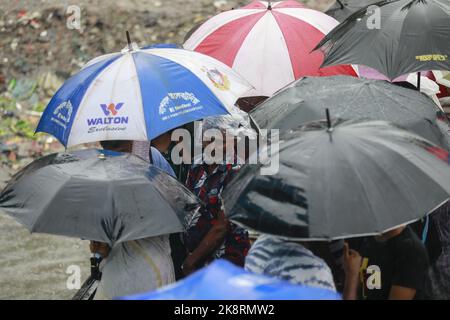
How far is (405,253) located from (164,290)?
1.28 metres

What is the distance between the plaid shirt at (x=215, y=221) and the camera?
13.4 feet

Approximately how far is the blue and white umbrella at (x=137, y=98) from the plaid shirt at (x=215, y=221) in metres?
0.36

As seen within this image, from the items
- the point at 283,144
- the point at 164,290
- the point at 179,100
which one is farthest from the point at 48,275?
the point at 164,290

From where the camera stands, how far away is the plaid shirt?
4074 millimetres

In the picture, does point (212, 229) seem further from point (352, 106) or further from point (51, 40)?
point (51, 40)

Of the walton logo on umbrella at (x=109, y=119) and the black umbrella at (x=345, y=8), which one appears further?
the black umbrella at (x=345, y=8)

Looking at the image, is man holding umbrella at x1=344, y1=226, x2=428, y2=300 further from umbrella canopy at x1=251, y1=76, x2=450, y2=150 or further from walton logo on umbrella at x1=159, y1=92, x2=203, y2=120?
walton logo on umbrella at x1=159, y1=92, x2=203, y2=120

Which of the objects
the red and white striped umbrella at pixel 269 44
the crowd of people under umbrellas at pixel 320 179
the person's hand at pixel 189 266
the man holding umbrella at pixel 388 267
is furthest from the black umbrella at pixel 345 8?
the man holding umbrella at pixel 388 267

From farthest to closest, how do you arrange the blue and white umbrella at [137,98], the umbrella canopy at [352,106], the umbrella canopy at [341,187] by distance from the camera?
the blue and white umbrella at [137,98]
the umbrella canopy at [352,106]
the umbrella canopy at [341,187]

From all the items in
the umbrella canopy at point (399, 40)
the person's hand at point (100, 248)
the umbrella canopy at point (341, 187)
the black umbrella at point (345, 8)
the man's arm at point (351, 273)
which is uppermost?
the black umbrella at point (345, 8)

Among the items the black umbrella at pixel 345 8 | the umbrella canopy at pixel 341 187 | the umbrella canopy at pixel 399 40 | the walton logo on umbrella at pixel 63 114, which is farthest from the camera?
the black umbrella at pixel 345 8

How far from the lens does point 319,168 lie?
9.87 ft

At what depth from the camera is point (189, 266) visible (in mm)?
3998

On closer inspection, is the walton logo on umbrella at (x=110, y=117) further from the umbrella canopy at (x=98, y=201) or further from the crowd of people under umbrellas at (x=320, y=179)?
the umbrella canopy at (x=98, y=201)
